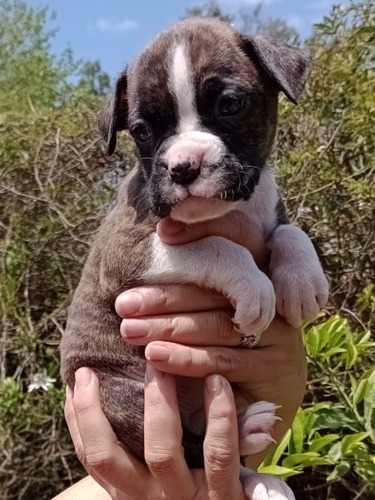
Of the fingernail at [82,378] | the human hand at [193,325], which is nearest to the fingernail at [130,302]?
the human hand at [193,325]

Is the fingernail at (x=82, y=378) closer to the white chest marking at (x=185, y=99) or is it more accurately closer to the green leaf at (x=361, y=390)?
the white chest marking at (x=185, y=99)

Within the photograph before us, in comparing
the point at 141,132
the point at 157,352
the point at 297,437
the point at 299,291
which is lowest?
the point at 297,437

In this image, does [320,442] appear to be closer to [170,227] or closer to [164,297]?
[164,297]

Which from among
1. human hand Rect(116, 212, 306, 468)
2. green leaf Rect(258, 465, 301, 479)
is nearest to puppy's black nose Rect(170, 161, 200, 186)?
human hand Rect(116, 212, 306, 468)

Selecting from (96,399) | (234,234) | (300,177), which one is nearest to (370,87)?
(300,177)

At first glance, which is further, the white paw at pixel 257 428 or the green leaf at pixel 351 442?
the green leaf at pixel 351 442

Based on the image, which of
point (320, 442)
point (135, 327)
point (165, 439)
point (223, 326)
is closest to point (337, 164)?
point (320, 442)
